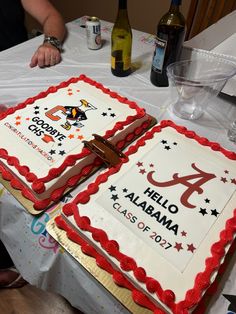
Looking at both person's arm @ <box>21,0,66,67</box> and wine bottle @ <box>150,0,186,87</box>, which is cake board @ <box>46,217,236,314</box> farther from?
person's arm @ <box>21,0,66,67</box>

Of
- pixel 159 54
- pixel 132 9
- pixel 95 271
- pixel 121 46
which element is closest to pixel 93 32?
pixel 121 46

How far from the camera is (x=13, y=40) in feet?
4.16

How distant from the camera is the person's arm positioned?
892 millimetres

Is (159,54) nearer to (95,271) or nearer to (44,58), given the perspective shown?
(44,58)

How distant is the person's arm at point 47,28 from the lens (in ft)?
2.93

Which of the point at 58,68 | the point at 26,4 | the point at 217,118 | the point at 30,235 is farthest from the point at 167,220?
the point at 26,4

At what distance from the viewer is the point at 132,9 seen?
1960 millimetres

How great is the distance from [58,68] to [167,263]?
707 mm

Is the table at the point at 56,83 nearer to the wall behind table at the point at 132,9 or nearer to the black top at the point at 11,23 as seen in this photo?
the black top at the point at 11,23

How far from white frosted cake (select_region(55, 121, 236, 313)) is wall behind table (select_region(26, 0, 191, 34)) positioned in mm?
1563

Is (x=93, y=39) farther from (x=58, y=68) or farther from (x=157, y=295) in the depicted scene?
(x=157, y=295)

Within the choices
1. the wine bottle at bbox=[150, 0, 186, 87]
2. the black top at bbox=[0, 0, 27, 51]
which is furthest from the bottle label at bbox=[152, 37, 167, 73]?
the black top at bbox=[0, 0, 27, 51]

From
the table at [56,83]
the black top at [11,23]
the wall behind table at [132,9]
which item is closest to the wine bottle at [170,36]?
the table at [56,83]

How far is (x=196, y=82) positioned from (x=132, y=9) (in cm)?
157
